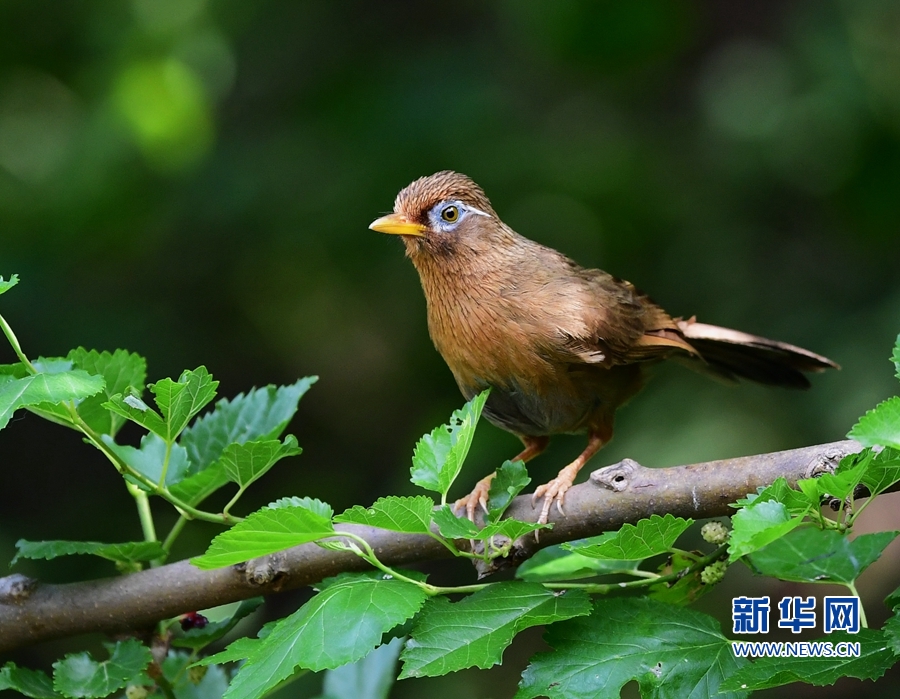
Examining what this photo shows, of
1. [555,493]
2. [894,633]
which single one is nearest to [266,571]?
[555,493]

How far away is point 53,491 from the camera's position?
25.7 ft

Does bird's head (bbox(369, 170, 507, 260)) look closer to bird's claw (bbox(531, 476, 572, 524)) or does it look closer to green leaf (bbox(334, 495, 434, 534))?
bird's claw (bbox(531, 476, 572, 524))

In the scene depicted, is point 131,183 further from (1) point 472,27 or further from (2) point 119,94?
(1) point 472,27

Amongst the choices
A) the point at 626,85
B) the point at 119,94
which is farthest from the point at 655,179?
the point at 119,94

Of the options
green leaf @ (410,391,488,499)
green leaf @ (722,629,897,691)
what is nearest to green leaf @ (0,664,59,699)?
green leaf @ (410,391,488,499)

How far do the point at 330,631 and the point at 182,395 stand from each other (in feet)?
2.12

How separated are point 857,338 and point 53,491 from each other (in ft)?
19.0

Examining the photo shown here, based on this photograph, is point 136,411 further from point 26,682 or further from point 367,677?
point 367,677

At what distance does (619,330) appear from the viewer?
4.06 m

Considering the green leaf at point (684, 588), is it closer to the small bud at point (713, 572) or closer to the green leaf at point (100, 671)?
the small bud at point (713, 572)

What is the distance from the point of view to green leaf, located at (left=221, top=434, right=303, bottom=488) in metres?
2.49

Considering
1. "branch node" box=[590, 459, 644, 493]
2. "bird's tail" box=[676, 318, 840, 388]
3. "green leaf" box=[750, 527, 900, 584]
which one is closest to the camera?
"green leaf" box=[750, 527, 900, 584]

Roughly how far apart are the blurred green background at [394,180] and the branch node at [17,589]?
3323mm

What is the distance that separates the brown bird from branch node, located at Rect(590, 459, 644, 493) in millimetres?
874
